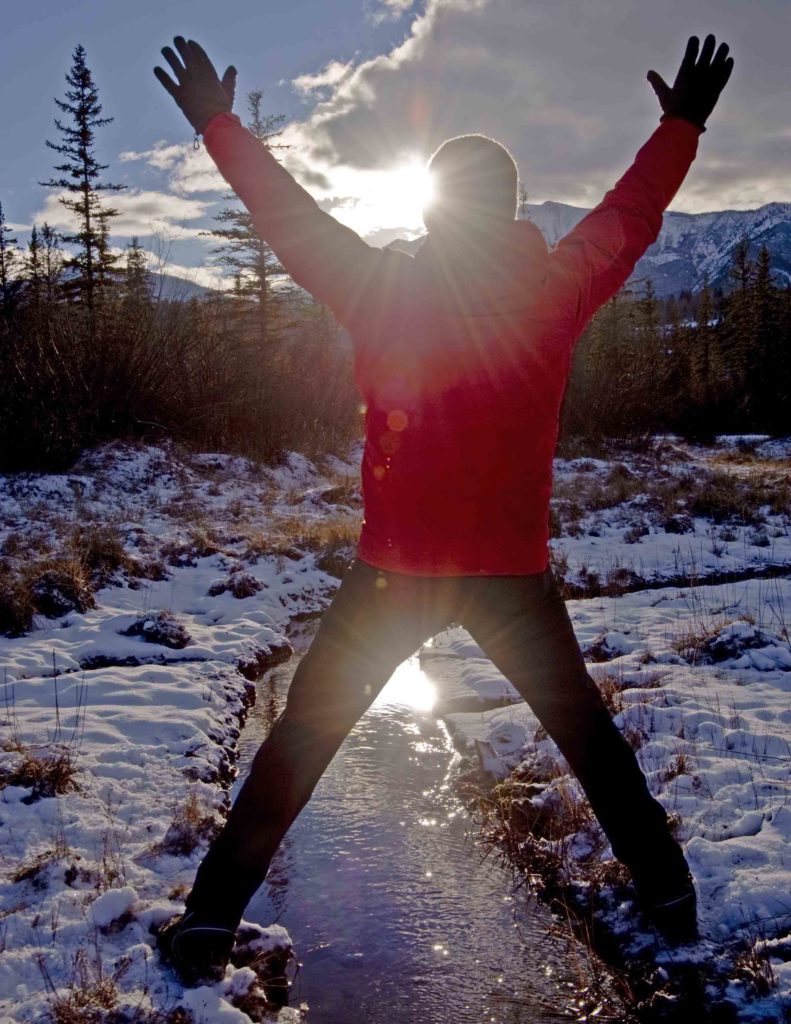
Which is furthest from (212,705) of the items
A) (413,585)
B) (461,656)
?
(413,585)

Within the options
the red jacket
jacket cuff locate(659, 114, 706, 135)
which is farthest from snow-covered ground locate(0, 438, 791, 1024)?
jacket cuff locate(659, 114, 706, 135)

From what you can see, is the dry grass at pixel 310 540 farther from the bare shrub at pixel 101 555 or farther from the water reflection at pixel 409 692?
the water reflection at pixel 409 692

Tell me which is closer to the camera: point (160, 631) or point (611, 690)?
point (611, 690)

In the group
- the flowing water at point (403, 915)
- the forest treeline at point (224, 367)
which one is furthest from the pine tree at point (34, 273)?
the flowing water at point (403, 915)

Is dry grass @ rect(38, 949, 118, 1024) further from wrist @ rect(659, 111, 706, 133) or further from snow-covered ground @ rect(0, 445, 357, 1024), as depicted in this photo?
wrist @ rect(659, 111, 706, 133)

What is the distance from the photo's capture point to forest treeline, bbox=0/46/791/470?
1281 cm

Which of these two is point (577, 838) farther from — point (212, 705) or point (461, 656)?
point (461, 656)

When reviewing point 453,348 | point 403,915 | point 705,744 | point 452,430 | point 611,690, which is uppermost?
point 453,348

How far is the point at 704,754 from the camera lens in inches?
141

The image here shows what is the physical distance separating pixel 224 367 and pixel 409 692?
46.4ft

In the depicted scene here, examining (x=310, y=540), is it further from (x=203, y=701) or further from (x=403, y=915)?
(x=403, y=915)

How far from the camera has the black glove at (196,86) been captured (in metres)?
1.81

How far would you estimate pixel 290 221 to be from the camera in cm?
168

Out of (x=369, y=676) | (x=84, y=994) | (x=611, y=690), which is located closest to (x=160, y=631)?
(x=611, y=690)
